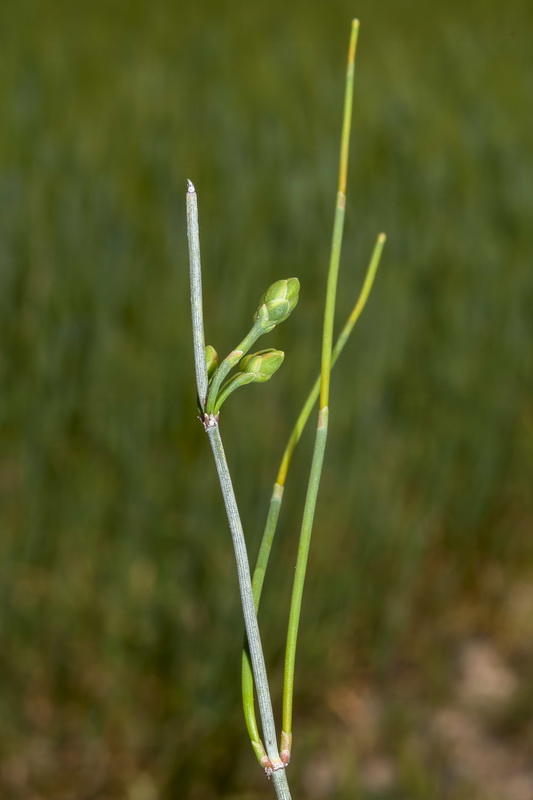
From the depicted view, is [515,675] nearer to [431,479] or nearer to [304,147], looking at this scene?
[431,479]

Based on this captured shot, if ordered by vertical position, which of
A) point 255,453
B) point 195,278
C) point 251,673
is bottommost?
point 255,453

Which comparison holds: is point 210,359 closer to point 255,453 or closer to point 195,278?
point 195,278

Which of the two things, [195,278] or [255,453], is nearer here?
[195,278]

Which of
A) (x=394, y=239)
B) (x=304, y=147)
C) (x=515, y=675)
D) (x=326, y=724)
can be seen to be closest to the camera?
(x=326, y=724)

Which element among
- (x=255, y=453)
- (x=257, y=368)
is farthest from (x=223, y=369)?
(x=255, y=453)

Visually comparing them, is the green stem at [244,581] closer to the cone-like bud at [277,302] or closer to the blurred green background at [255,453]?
the cone-like bud at [277,302]

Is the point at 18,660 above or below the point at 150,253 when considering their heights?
below

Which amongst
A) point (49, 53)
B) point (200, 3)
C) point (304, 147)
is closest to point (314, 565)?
point (304, 147)
